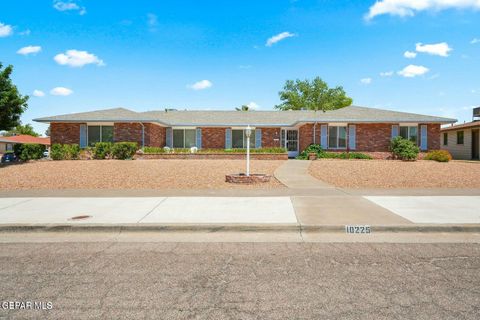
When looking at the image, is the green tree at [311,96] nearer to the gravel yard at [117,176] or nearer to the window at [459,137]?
the window at [459,137]

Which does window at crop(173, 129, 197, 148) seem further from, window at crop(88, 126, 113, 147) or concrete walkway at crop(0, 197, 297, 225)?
concrete walkway at crop(0, 197, 297, 225)

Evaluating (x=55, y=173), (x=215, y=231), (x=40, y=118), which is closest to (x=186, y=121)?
(x=40, y=118)

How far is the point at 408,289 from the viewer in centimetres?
341

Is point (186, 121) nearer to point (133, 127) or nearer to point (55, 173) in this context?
point (133, 127)

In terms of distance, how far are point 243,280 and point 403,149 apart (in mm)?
20815

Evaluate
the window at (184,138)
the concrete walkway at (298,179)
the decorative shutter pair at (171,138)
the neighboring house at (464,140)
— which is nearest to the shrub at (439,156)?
the neighboring house at (464,140)

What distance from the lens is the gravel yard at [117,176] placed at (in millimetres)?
11508

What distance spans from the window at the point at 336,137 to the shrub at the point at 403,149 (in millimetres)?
3545

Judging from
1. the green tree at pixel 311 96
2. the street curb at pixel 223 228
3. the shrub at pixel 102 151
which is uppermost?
the green tree at pixel 311 96

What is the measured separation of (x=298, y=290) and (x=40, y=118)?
84.6ft

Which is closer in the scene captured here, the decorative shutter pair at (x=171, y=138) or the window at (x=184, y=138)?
the decorative shutter pair at (x=171, y=138)

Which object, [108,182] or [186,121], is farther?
[186,121]

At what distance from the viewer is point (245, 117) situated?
28406 mm

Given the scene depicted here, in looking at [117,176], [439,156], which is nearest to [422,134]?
[439,156]
